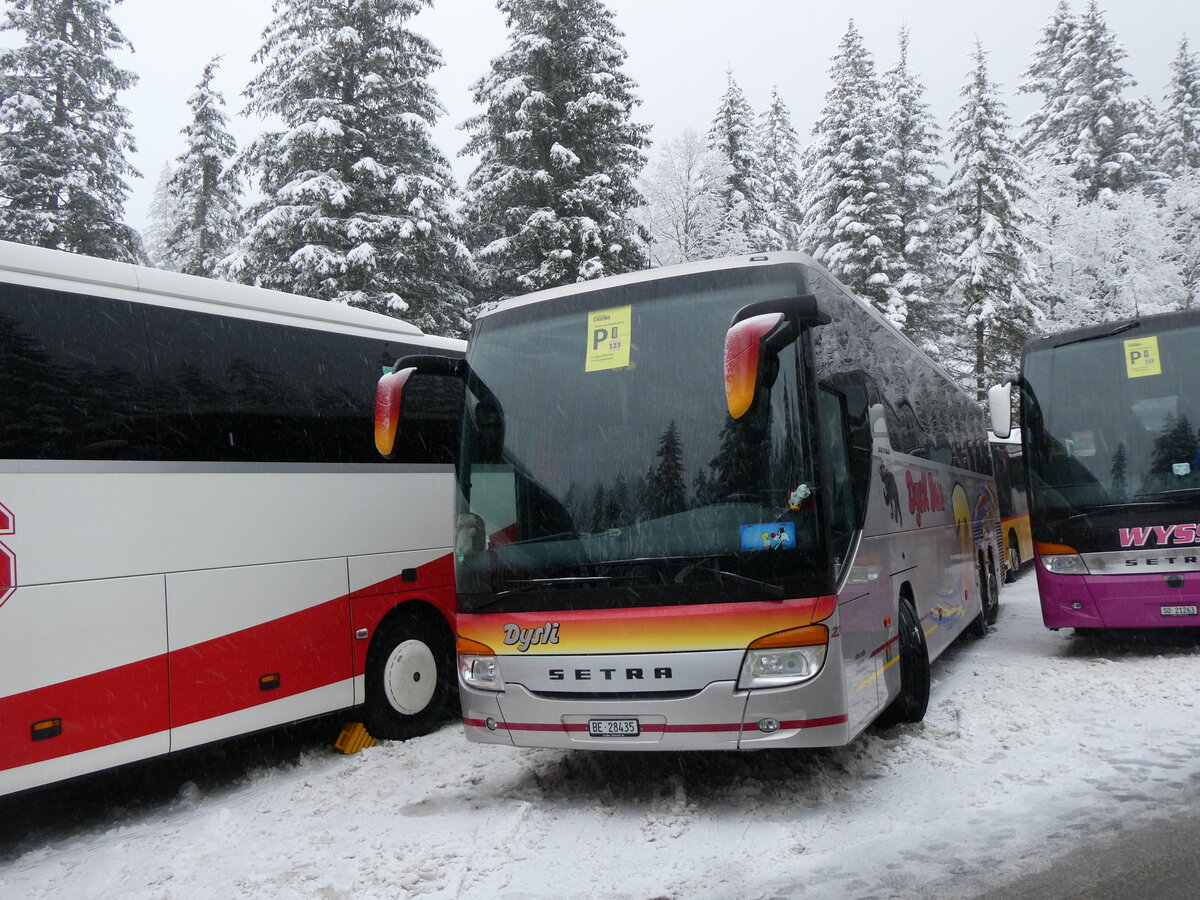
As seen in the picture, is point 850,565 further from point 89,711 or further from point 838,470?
point 89,711

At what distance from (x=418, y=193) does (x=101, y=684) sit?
17454 mm

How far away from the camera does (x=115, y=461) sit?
619cm

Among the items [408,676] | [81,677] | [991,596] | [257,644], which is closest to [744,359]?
[257,644]

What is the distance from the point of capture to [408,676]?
27.1 ft

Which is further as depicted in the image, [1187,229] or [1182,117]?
[1182,117]

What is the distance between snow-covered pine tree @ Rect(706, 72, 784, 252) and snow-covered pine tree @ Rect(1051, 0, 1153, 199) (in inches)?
618

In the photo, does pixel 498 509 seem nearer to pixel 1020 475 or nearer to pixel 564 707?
pixel 564 707

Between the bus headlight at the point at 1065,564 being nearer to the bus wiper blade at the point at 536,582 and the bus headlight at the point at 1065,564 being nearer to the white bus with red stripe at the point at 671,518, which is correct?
the white bus with red stripe at the point at 671,518

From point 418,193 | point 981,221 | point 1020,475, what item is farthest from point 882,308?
point 418,193

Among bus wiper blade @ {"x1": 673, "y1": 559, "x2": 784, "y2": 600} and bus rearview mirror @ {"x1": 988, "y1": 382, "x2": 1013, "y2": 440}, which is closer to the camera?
bus wiper blade @ {"x1": 673, "y1": 559, "x2": 784, "y2": 600}

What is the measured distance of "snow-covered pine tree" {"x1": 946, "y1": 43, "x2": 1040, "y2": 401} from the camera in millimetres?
34219

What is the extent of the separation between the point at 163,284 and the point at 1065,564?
9.00 meters

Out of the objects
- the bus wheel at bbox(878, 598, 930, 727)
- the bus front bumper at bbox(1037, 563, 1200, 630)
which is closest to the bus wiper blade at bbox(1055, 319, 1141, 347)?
the bus front bumper at bbox(1037, 563, 1200, 630)

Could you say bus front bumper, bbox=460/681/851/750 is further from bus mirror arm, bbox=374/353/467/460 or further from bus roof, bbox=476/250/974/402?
bus roof, bbox=476/250/974/402
